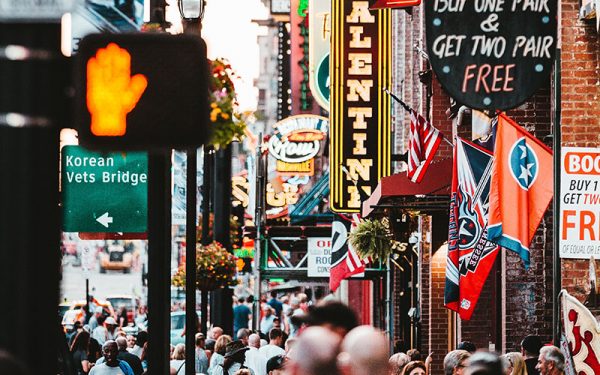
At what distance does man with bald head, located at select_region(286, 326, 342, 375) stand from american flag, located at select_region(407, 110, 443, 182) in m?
11.4

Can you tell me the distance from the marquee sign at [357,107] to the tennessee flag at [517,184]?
12.2 meters

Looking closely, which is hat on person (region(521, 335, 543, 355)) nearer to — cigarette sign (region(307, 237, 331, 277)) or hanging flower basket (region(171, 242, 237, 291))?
hanging flower basket (region(171, 242, 237, 291))

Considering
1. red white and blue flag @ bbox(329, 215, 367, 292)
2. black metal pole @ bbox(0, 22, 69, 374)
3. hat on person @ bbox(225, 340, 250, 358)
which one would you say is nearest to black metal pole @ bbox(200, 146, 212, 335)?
red white and blue flag @ bbox(329, 215, 367, 292)

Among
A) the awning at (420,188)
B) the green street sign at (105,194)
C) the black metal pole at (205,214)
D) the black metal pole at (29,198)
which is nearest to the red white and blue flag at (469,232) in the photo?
the awning at (420,188)

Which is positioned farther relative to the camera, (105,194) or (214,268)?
(214,268)

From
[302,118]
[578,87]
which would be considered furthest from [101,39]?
[302,118]

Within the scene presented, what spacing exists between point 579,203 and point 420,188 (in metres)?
6.36

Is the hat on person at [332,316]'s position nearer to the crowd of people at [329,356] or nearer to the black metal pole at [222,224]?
the crowd of people at [329,356]

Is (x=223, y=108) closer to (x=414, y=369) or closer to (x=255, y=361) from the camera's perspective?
(x=414, y=369)

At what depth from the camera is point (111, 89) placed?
6074mm

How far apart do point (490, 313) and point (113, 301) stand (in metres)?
44.7

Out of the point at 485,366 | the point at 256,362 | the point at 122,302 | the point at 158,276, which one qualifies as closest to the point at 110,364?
the point at 256,362

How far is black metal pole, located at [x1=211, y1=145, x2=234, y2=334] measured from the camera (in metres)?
28.8

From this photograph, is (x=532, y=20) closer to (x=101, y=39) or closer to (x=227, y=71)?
(x=227, y=71)
